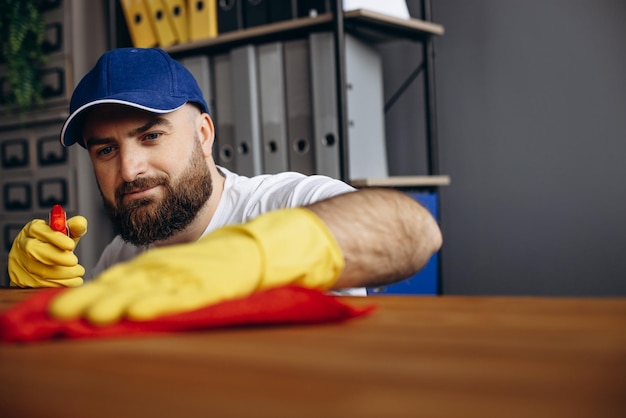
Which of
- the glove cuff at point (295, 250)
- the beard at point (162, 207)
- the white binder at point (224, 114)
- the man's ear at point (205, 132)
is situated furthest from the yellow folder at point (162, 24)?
the glove cuff at point (295, 250)

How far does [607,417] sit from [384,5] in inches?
75.5

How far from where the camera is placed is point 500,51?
221cm

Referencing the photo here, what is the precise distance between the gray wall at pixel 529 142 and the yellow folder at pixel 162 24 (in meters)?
0.80

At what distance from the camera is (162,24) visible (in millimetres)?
2270

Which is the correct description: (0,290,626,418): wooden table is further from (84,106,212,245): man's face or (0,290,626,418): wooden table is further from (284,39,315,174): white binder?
(284,39,315,174): white binder

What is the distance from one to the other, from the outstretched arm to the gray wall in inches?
55.3

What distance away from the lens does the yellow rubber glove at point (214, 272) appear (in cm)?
42

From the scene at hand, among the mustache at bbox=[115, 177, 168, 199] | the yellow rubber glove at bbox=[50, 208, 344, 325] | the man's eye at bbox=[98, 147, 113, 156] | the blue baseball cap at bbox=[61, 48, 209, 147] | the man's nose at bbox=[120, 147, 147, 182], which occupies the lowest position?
the yellow rubber glove at bbox=[50, 208, 344, 325]

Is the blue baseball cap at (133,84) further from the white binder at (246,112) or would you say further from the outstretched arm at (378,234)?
the white binder at (246,112)

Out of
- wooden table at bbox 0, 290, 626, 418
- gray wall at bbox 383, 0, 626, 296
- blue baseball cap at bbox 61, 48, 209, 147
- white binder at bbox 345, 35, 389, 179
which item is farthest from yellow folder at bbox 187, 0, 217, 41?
wooden table at bbox 0, 290, 626, 418

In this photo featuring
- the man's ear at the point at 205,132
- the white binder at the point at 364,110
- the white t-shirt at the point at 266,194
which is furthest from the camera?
the white binder at the point at 364,110

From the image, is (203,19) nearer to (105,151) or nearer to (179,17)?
(179,17)

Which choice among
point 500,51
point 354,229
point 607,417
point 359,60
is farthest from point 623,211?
point 607,417

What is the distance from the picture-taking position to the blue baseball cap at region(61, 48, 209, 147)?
1.20 m
